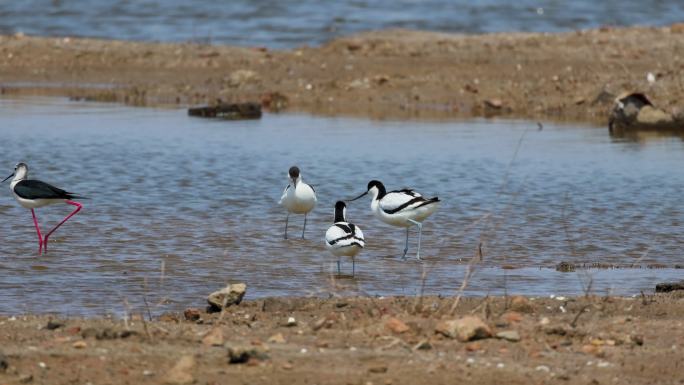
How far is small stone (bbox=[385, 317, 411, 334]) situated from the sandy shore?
13.0 metres

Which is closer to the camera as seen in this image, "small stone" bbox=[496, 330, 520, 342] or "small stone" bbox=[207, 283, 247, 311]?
"small stone" bbox=[496, 330, 520, 342]

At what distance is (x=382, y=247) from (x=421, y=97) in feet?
32.9

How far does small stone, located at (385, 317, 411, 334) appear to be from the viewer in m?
7.38

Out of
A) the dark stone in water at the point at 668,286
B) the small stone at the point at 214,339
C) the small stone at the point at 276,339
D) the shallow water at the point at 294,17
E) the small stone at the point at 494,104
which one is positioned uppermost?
the shallow water at the point at 294,17

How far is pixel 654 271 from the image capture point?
10.5 meters

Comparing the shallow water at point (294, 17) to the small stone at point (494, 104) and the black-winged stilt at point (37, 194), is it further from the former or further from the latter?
the black-winged stilt at point (37, 194)

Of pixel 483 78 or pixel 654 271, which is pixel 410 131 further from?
pixel 654 271

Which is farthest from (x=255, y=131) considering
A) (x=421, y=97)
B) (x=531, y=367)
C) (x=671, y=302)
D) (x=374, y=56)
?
(x=531, y=367)

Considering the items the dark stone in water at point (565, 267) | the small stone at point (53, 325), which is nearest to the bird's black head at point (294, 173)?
the dark stone in water at point (565, 267)

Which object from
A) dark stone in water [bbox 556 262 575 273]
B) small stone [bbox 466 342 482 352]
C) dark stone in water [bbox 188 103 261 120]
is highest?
dark stone in water [bbox 188 103 261 120]

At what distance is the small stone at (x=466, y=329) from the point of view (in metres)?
A: 7.27

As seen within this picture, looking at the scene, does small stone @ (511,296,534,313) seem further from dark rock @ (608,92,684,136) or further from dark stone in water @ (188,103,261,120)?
dark stone in water @ (188,103,261,120)

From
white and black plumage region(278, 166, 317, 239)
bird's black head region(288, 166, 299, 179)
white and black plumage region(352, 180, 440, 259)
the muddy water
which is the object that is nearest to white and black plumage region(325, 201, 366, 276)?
the muddy water

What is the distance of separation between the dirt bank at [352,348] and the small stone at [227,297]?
105 mm
